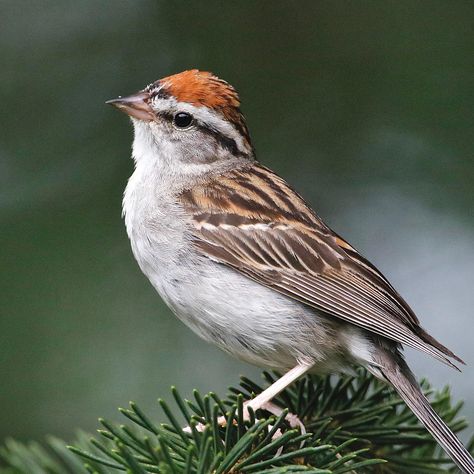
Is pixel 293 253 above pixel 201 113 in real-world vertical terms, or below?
below

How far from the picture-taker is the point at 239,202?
4500mm

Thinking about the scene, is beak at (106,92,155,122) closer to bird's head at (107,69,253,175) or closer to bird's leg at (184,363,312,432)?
bird's head at (107,69,253,175)

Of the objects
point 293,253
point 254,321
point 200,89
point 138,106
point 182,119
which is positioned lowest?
point 254,321

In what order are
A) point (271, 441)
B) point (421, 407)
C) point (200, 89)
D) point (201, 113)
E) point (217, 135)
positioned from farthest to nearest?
point (217, 135), point (201, 113), point (200, 89), point (421, 407), point (271, 441)

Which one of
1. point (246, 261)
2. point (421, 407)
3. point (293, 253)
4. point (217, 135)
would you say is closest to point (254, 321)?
point (246, 261)

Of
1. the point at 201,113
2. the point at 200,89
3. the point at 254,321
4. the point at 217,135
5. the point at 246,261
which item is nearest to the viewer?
the point at 254,321

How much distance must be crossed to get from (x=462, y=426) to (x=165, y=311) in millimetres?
1762

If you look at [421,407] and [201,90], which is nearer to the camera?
[421,407]

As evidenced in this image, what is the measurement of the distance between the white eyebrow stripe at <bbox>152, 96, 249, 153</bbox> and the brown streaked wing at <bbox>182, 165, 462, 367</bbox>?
0.26 meters

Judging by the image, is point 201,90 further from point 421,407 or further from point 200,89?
point 421,407

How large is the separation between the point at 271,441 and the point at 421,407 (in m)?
0.84

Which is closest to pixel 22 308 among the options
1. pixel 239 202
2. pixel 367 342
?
pixel 239 202

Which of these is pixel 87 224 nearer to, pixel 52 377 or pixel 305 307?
pixel 52 377

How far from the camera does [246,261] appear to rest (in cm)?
420
